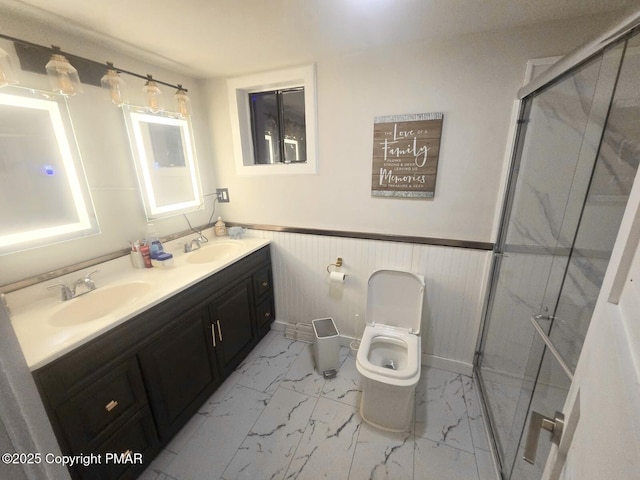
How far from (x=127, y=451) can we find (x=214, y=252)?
4.13 feet

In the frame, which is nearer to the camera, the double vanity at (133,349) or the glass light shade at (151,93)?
the double vanity at (133,349)

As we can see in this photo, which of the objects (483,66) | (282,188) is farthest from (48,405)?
(483,66)

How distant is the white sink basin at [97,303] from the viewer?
123 cm

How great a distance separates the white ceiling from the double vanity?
1.26 meters

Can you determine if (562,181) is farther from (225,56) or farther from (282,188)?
(225,56)

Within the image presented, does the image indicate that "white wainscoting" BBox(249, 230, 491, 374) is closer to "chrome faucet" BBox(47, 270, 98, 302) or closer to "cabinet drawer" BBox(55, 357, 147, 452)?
"chrome faucet" BBox(47, 270, 98, 302)

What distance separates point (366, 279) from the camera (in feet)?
6.45

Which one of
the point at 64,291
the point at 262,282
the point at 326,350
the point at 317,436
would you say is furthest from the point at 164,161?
the point at 317,436

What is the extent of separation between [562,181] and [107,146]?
2350mm

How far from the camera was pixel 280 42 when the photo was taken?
1.46 metres

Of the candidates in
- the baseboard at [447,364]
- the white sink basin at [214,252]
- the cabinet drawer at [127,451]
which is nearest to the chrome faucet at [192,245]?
the white sink basin at [214,252]

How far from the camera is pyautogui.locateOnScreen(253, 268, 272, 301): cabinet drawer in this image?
205cm

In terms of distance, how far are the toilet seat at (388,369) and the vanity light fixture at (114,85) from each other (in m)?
1.94

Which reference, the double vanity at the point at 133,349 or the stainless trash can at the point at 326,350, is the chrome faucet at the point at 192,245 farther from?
the stainless trash can at the point at 326,350
